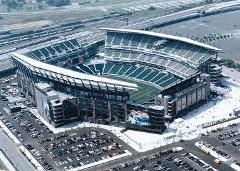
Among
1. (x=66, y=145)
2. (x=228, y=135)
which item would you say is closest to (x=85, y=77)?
(x=66, y=145)

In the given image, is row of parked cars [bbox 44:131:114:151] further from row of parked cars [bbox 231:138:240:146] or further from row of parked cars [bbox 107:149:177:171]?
row of parked cars [bbox 231:138:240:146]

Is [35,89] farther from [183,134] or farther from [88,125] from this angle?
[183,134]

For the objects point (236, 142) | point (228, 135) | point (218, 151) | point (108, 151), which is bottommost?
point (218, 151)

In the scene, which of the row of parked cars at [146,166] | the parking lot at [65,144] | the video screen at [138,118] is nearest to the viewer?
the row of parked cars at [146,166]

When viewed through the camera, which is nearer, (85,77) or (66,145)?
(66,145)

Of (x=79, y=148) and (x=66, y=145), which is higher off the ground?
(x=66, y=145)

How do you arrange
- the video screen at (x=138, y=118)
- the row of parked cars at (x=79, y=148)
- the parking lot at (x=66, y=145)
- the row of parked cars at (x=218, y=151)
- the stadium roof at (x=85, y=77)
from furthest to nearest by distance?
1. the video screen at (x=138, y=118)
2. the stadium roof at (x=85, y=77)
3. the row of parked cars at (x=79, y=148)
4. the parking lot at (x=66, y=145)
5. the row of parked cars at (x=218, y=151)

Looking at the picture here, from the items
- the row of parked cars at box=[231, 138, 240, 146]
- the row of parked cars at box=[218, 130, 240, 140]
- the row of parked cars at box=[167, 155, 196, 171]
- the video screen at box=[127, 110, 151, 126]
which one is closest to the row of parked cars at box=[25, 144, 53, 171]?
the video screen at box=[127, 110, 151, 126]

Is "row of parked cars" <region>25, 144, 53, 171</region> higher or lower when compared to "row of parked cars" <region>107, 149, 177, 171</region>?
higher

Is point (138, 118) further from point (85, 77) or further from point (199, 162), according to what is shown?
point (199, 162)

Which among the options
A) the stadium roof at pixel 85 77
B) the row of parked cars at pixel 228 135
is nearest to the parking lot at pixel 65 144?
the stadium roof at pixel 85 77

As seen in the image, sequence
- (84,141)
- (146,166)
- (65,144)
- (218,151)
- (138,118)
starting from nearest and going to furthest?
(146,166)
(218,151)
(65,144)
(84,141)
(138,118)

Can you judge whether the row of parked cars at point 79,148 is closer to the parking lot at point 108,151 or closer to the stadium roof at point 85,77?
the parking lot at point 108,151
